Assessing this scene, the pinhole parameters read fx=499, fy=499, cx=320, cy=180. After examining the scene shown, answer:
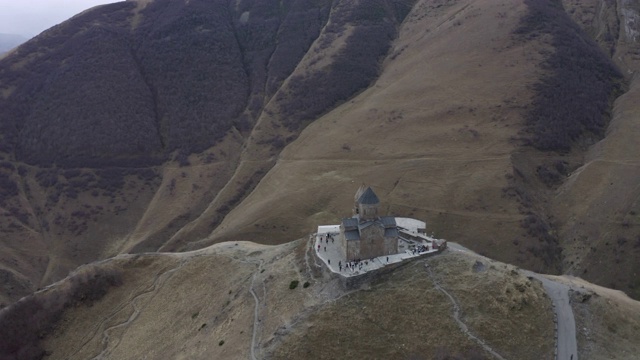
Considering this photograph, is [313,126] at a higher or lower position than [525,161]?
higher

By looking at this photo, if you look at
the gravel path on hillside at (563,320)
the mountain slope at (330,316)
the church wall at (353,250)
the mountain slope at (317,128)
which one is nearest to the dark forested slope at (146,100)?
the mountain slope at (317,128)

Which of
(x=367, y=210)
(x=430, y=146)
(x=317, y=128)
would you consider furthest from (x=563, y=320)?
(x=317, y=128)


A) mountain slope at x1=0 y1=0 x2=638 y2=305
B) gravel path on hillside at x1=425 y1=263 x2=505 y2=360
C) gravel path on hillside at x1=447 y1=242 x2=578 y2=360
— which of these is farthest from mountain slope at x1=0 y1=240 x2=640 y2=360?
mountain slope at x1=0 y1=0 x2=638 y2=305

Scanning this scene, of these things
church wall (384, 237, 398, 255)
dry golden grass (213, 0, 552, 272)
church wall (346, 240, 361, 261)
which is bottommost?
dry golden grass (213, 0, 552, 272)

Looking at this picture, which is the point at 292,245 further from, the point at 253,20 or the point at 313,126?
the point at 253,20

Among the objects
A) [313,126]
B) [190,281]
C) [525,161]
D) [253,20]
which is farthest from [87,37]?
[525,161]

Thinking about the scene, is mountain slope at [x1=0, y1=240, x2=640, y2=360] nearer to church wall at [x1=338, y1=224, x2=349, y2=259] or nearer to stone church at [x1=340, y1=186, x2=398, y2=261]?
church wall at [x1=338, y1=224, x2=349, y2=259]

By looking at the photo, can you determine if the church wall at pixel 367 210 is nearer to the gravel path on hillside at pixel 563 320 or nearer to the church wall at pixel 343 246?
the church wall at pixel 343 246

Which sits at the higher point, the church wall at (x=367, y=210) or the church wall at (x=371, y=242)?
the church wall at (x=367, y=210)
